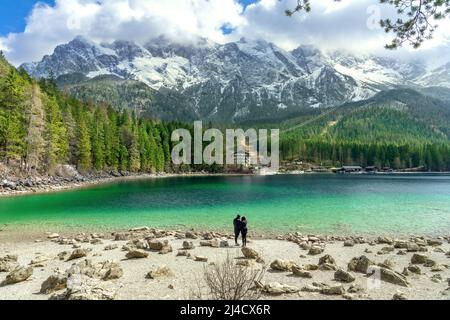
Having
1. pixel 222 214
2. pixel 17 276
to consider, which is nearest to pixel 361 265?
pixel 17 276

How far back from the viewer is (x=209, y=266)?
61.7ft

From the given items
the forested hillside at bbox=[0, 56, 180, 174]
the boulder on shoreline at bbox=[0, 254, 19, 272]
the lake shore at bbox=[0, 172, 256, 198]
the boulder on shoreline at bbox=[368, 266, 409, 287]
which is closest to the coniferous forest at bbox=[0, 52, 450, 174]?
the forested hillside at bbox=[0, 56, 180, 174]

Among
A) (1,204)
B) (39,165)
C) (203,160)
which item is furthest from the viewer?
(203,160)

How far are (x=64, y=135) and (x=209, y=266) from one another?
271 feet

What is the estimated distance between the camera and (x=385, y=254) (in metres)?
22.8

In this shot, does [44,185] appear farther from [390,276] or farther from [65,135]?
[390,276]

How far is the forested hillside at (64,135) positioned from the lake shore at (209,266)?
50.6 meters

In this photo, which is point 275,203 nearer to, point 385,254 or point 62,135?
point 385,254

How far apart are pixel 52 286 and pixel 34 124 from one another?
233ft

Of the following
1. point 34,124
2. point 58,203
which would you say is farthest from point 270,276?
point 34,124

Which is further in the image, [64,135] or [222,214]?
[64,135]

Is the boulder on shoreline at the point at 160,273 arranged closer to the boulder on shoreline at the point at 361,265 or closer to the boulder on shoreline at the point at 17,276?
the boulder on shoreline at the point at 17,276

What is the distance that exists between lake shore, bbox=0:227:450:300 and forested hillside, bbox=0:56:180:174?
50609mm

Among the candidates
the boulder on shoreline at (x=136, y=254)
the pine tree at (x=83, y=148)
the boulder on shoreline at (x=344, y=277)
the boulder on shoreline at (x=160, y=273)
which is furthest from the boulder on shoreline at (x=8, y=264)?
the pine tree at (x=83, y=148)
